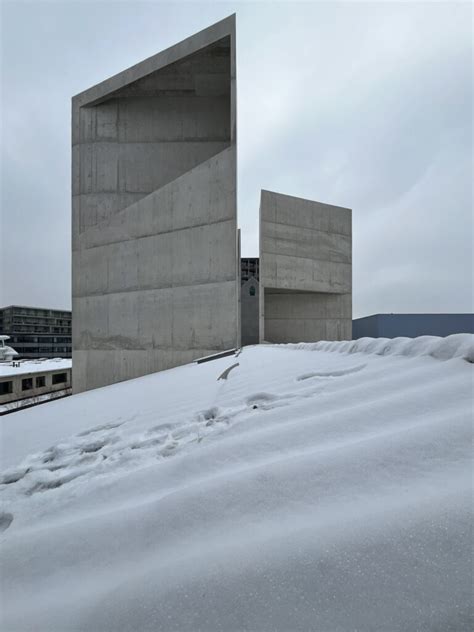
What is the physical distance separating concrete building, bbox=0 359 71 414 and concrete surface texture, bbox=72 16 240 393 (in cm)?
1548

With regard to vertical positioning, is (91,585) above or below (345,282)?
below

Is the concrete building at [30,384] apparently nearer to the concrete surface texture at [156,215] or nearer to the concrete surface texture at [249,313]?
the concrete surface texture at [249,313]

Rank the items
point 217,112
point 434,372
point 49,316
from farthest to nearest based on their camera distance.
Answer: point 49,316, point 217,112, point 434,372

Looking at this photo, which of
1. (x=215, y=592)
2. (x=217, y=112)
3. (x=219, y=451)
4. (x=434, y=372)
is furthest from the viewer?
(x=217, y=112)

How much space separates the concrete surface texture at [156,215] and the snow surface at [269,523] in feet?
20.9

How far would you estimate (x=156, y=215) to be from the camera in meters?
8.61

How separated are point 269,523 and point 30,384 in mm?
27487

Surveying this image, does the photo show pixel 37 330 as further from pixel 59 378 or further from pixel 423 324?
Answer: pixel 423 324

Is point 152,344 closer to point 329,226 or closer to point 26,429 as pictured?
point 26,429

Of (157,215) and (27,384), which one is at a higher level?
(157,215)

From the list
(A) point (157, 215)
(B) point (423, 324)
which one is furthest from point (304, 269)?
(A) point (157, 215)

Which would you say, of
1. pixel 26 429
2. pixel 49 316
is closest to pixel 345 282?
pixel 26 429

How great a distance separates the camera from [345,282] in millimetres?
14445

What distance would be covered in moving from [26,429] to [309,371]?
284 cm
